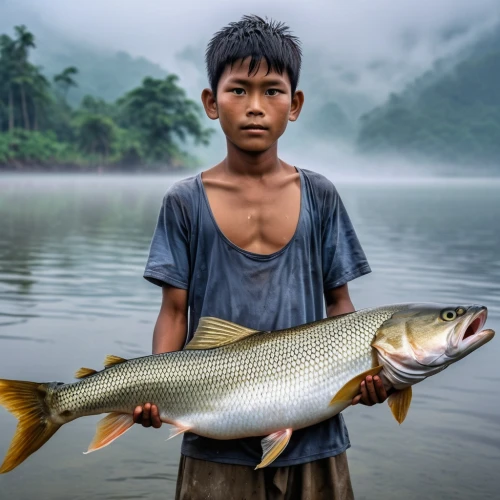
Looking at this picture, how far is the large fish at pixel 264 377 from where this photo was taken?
243cm

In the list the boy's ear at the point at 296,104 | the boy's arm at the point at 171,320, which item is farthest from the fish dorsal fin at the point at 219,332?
the boy's ear at the point at 296,104

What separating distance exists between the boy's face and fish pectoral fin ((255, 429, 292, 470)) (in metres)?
0.82

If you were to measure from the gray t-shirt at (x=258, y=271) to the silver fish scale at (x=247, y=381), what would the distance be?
103mm

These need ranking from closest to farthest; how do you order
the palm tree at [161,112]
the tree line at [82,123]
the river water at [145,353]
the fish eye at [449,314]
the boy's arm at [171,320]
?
the fish eye at [449,314], the boy's arm at [171,320], the river water at [145,353], the tree line at [82,123], the palm tree at [161,112]

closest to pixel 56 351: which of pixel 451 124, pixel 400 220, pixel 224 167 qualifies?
pixel 224 167

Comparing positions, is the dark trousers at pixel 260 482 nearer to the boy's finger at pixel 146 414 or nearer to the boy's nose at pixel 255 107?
the boy's finger at pixel 146 414

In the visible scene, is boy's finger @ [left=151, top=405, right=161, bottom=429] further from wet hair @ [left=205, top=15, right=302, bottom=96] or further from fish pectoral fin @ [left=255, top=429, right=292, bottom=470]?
wet hair @ [left=205, top=15, right=302, bottom=96]

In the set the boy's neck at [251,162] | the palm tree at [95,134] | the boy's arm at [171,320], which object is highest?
the palm tree at [95,134]

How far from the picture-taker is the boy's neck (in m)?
2.68

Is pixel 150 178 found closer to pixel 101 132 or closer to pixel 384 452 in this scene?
pixel 101 132

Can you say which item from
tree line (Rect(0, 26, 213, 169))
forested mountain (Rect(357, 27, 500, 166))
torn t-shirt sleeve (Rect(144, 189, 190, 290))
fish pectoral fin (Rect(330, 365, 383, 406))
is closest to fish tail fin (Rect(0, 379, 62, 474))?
torn t-shirt sleeve (Rect(144, 189, 190, 290))

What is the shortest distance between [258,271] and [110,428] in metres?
0.62

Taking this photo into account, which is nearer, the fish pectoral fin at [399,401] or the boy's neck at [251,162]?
the fish pectoral fin at [399,401]

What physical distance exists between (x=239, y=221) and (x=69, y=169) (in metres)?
68.8
